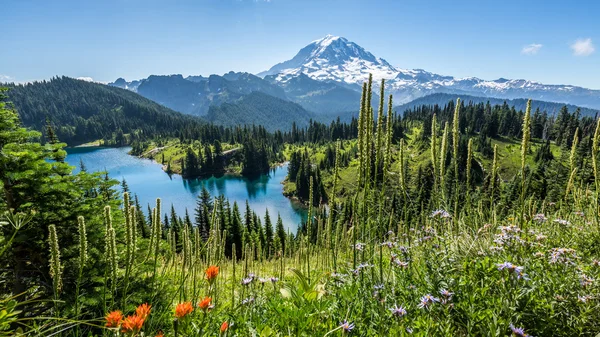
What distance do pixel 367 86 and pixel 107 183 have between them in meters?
7.04

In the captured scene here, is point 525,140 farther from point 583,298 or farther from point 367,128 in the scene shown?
point 367,128

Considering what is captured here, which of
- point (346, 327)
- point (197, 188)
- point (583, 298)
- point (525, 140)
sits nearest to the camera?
point (346, 327)

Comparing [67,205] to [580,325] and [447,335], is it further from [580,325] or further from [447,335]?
[580,325]

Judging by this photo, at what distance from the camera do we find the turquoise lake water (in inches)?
3937

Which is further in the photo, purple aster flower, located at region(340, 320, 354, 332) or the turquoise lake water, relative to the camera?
the turquoise lake water

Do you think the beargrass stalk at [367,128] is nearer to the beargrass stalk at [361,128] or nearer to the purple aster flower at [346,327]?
the beargrass stalk at [361,128]

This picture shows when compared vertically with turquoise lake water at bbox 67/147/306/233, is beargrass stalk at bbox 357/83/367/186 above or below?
→ above

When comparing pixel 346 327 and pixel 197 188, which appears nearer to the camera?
pixel 346 327

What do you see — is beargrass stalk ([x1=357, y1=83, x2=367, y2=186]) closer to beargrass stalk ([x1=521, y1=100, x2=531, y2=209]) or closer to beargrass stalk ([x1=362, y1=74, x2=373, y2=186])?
beargrass stalk ([x1=362, y1=74, x2=373, y2=186])

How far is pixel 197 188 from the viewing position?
5054 inches

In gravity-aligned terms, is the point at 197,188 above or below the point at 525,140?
below

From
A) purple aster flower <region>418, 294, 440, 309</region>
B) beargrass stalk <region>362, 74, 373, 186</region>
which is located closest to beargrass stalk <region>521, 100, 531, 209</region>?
purple aster flower <region>418, 294, 440, 309</region>

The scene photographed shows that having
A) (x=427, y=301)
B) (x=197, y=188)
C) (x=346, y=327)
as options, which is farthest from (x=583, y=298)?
(x=197, y=188)

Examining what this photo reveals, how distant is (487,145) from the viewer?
12681 cm
